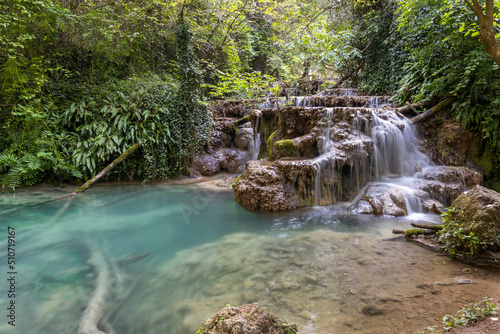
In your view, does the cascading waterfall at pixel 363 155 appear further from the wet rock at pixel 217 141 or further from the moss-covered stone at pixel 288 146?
the wet rock at pixel 217 141

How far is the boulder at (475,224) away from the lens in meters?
3.01

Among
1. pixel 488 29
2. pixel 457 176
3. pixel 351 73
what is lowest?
pixel 457 176

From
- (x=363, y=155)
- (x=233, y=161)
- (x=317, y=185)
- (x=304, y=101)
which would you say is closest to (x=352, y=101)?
(x=304, y=101)

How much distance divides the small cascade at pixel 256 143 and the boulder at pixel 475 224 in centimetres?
618

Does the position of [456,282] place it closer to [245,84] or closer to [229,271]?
[229,271]

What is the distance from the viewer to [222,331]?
1.46 m

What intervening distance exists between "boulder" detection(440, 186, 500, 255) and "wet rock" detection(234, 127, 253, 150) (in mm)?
8580

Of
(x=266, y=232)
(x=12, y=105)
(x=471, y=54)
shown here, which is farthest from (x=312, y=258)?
(x=12, y=105)

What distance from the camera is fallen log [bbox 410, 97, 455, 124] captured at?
723cm

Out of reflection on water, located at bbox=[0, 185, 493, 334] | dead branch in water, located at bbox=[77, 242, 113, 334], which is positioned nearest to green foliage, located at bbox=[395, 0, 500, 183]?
reflection on water, located at bbox=[0, 185, 493, 334]

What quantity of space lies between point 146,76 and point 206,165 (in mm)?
4851

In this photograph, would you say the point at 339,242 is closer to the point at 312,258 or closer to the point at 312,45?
the point at 312,258

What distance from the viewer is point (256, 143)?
10461mm

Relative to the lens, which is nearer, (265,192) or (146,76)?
(265,192)
